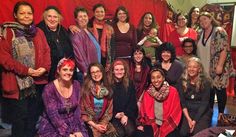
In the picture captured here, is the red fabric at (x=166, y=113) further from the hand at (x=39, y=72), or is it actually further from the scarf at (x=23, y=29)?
the scarf at (x=23, y=29)

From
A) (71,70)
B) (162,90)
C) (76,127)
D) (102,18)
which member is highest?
(102,18)

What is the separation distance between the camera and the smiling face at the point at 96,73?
3.63 metres

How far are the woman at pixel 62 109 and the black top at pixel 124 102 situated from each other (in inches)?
19.9

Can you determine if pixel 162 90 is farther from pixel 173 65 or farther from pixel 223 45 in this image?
pixel 223 45

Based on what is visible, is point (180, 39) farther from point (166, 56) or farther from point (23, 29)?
point (23, 29)

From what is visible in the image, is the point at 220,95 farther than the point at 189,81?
Yes

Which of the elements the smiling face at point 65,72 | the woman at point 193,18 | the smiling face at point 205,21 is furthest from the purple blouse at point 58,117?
the woman at point 193,18

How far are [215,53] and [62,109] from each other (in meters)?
2.17

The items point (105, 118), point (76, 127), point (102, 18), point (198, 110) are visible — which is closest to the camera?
point (76, 127)

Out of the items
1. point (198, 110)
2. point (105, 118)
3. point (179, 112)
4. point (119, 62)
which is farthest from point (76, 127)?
point (198, 110)

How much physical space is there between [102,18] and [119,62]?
0.71m

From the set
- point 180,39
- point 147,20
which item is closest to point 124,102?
point 147,20

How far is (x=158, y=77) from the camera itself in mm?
3762

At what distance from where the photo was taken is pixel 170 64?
4.34m
